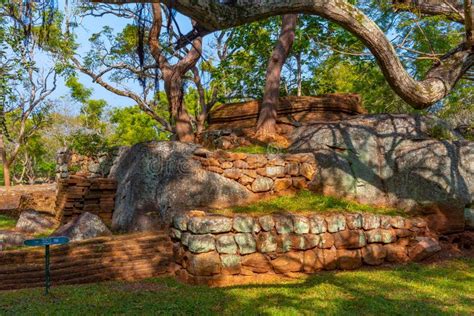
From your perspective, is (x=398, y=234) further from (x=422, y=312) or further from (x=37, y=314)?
(x=37, y=314)

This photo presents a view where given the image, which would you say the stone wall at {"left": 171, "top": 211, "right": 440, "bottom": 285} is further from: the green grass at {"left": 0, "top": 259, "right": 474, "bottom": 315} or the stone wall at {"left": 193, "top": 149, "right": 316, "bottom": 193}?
the stone wall at {"left": 193, "top": 149, "right": 316, "bottom": 193}

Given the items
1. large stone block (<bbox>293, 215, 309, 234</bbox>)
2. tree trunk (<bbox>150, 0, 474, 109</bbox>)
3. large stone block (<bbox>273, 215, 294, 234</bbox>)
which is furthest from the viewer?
large stone block (<bbox>293, 215, 309, 234</bbox>)

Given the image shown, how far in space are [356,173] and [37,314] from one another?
7.70m

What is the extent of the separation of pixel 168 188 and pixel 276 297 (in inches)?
171

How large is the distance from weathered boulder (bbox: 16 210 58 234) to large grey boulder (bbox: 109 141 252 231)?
2.59 meters

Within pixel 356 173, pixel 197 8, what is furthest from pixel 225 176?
pixel 197 8

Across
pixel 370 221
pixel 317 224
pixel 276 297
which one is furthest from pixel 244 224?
pixel 370 221

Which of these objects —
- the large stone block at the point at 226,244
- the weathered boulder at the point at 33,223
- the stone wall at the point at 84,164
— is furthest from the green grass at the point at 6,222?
the large stone block at the point at 226,244

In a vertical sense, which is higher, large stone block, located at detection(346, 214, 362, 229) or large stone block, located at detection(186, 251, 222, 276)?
large stone block, located at detection(346, 214, 362, 229)

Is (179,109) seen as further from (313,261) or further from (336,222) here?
(313,261)

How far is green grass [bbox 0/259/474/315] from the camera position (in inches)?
213

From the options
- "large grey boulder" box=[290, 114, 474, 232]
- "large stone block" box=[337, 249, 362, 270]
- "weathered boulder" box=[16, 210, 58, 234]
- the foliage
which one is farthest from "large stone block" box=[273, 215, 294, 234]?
the foliage

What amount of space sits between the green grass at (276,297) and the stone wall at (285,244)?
49 cm

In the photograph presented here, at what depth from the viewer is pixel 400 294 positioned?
6.18 metres
